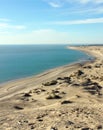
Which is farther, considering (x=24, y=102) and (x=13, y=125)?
(x=24, y=102)

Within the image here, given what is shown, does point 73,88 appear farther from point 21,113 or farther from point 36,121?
point 36,121

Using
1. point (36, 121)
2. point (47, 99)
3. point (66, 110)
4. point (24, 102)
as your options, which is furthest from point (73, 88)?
point (36, 121)

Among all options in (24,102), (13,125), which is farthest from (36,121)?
(24,102)

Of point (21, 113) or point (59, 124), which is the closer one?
point (59, 124)

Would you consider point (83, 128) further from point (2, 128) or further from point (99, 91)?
point (99, 91)

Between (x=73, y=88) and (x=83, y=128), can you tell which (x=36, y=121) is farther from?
(x=73, y=88)

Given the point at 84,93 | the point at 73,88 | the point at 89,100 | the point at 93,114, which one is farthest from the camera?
the point at 73,88

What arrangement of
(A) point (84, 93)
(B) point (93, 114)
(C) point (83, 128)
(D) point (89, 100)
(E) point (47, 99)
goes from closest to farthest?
1. (C) point (83, 128)
2. (B) point (93, 114)
3. (D) point (89, 100)
4. (E) point (47, 99)
5. (A) point (84, 93)

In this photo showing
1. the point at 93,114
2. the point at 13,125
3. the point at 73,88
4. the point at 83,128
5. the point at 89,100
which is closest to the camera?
the point at 83,128

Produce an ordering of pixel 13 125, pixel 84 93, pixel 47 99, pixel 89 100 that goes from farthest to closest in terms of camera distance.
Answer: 1. pixel 84 93
2. pixel 47 99
3. pixel 89 100
4. pixel 13 125
